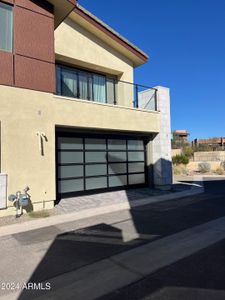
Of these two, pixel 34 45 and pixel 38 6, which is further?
pixel 38 6

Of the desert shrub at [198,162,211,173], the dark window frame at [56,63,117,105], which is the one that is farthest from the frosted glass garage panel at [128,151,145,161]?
the desert shrub at [198,162,211,173]

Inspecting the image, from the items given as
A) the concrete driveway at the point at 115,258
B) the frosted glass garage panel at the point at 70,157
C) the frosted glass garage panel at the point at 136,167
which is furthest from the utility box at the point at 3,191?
the frosted glass garage panel at the point at 136,167

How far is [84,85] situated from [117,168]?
456cm

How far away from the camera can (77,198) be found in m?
11.9

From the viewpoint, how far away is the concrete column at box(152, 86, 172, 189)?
47.9ft

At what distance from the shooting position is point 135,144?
14.8 meters

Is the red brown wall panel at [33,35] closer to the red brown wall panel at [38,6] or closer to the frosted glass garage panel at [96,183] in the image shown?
the red brown wall panel at [38,6]

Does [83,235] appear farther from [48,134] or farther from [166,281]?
[48,134]

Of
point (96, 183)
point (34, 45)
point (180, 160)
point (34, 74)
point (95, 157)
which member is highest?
point (34, 45)

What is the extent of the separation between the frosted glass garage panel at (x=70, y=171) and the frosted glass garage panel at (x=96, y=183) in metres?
0.57

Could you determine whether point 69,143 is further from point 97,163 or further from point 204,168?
point 204,168

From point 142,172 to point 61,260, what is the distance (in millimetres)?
10260

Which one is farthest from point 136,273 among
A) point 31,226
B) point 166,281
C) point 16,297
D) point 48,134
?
point 48,134

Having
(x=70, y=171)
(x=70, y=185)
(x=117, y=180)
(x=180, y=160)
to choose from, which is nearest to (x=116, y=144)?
(x=117, y=180)
